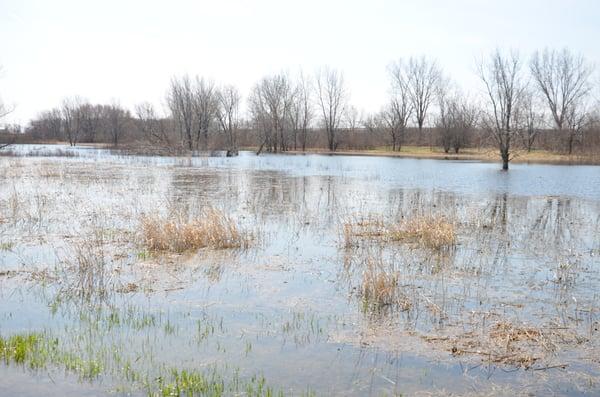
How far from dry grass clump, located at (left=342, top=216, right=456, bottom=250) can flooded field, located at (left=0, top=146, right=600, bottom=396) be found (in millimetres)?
46

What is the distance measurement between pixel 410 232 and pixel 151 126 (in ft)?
154

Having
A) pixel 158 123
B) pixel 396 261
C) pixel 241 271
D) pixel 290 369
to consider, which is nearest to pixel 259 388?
pixel 290 369

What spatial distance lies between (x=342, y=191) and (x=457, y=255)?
1092 centimetres

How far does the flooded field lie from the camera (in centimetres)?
480

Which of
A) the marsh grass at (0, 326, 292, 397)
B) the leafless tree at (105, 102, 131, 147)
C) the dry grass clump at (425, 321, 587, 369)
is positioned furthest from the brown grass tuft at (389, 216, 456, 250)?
the leafless tree at (105, 102, 131, 147)

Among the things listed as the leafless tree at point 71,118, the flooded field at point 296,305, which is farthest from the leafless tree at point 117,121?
the flooded field at point 296,305

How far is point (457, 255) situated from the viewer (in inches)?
380

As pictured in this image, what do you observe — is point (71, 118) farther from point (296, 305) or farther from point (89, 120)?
point (296, 305)

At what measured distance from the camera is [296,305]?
22.6 ft

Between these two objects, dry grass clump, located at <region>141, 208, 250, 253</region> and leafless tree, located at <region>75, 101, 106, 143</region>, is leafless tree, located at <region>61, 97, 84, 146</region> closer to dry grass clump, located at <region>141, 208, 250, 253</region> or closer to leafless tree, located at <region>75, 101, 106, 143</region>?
leafless tree, located at <region>75, 101, 106, 143</region>

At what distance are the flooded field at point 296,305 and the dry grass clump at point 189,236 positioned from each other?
0.03 m

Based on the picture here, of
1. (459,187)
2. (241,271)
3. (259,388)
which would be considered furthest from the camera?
(459,187)

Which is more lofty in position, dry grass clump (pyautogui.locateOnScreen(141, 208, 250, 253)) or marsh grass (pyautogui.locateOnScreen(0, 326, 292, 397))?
dry grass clump (pyautogui.locateOnScreen(141, 208, 250, 253))

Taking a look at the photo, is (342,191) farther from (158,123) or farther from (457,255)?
(158,123)
